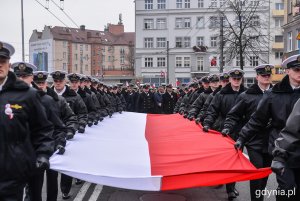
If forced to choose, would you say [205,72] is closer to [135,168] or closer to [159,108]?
[159,108]

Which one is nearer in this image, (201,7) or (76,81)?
(76,81)

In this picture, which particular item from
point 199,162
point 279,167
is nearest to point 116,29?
point 199,162

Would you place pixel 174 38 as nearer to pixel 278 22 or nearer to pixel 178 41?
pixel 178 41

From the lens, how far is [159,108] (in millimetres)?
22453

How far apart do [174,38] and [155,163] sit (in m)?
65.1

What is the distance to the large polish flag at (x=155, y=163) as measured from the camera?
17.8ft

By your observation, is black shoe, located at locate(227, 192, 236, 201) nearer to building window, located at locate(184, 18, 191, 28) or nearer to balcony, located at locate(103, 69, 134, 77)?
building window, located at locate(184, 18, 191, 28)

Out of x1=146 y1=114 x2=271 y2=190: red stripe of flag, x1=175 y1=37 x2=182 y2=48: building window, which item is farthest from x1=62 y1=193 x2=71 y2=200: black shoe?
x1=175 y1=37 x2=182 y2=48: building window

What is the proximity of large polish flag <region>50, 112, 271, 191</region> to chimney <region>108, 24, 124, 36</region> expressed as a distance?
119m

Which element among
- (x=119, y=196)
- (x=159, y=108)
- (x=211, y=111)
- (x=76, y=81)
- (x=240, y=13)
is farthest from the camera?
(x=240, y=13)

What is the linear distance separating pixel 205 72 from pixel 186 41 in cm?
584

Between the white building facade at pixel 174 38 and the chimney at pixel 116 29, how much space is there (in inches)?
2168

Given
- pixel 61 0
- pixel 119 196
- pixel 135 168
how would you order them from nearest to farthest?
1. pixel 135 168
2. pixel 119 196
3. pixel 61 0

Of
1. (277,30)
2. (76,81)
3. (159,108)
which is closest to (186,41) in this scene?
(277,30)
